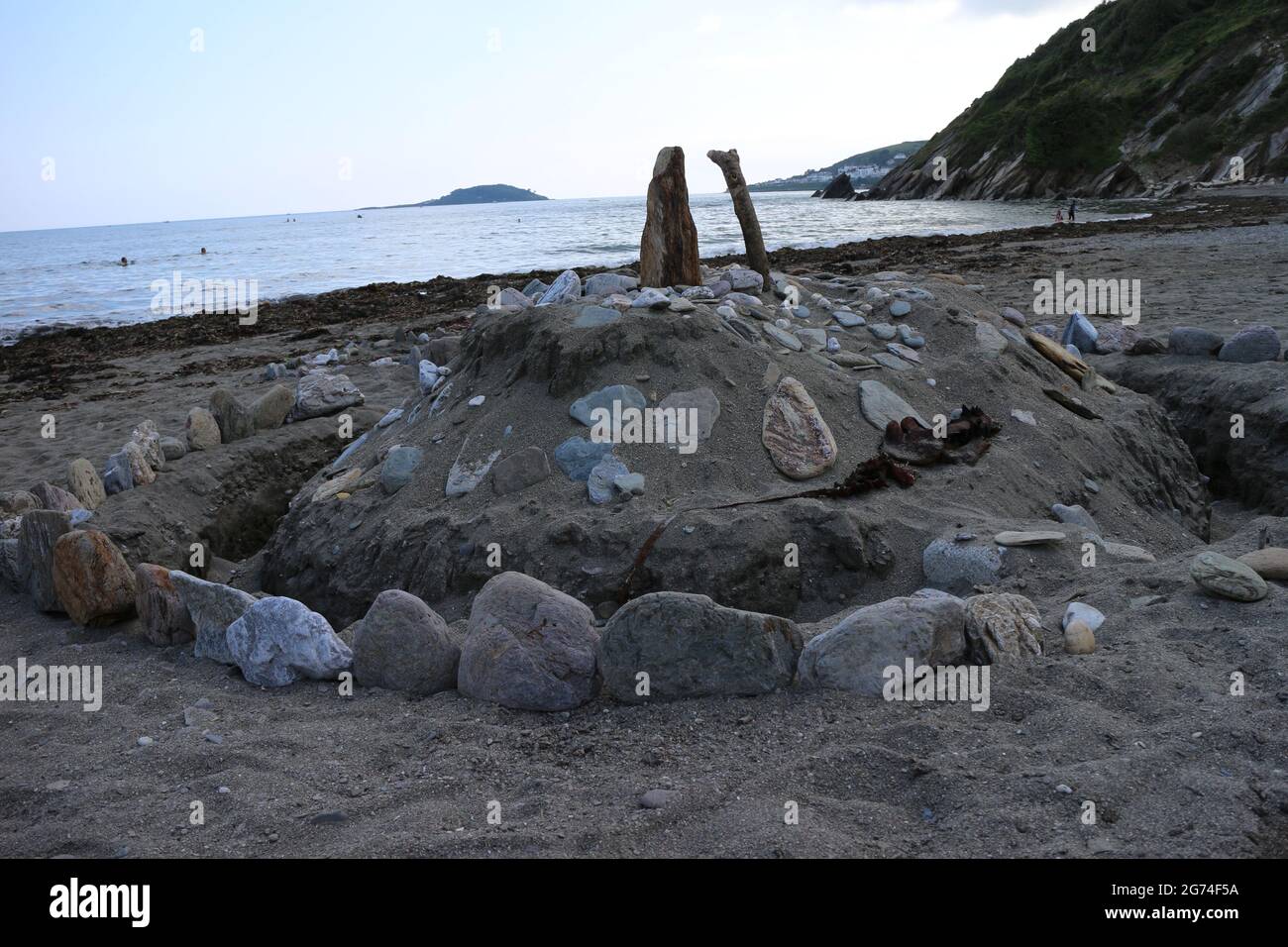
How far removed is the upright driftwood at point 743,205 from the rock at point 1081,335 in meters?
3.23

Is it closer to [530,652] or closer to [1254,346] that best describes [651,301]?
[530,652]

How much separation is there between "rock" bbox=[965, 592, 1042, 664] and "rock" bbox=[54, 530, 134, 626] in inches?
149

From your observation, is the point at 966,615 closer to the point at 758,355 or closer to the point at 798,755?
the point at 798,755

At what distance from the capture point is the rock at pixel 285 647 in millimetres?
3600

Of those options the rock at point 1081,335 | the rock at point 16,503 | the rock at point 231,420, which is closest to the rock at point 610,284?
the rock at point 231,420

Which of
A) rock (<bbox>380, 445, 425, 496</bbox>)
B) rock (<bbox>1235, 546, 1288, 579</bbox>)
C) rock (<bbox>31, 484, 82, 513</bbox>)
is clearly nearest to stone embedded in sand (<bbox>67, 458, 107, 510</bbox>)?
rock (<bbox>31, 484, 82, 513</bbox>)

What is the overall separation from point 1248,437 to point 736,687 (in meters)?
5.50

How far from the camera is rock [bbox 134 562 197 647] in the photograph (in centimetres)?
415

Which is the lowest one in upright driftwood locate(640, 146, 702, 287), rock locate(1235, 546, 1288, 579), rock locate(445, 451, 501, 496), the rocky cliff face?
rock locate(1235, 546, 1288, 579)

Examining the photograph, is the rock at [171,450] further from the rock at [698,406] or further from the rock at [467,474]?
the rock at [698,406]

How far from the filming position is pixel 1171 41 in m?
58.4

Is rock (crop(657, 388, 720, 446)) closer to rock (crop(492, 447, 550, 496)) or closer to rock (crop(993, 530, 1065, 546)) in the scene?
rock (crop(492, 447, 550, 496))

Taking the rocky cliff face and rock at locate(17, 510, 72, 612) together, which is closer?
rock at locate(17, 510, 72, 612)
